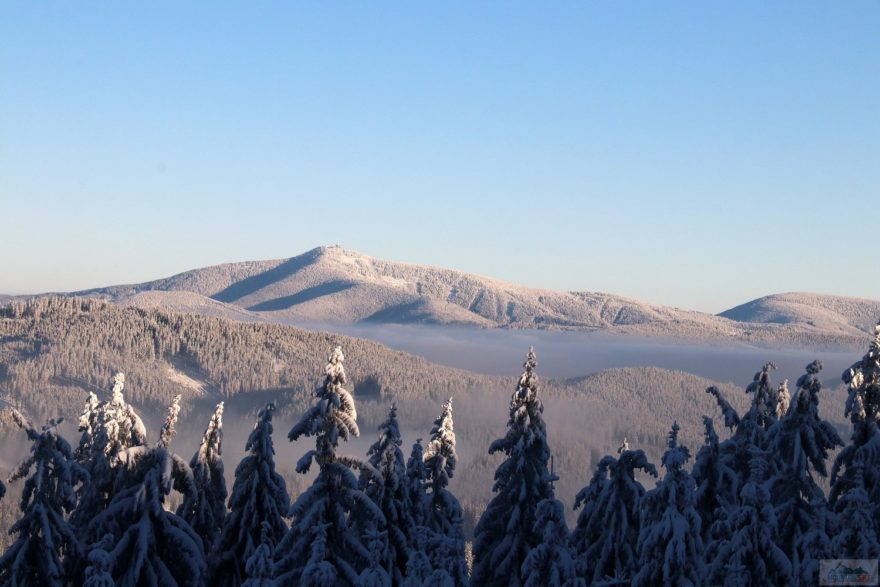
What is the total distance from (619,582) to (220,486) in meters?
14.3

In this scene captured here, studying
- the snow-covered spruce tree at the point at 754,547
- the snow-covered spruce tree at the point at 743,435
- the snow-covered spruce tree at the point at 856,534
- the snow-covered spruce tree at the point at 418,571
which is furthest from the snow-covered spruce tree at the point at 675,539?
the snow-covered spruce tree at the point at 418,571

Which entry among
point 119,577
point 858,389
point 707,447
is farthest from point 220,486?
point 858,389

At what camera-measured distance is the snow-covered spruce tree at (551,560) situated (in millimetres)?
24219

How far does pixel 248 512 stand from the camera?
26750 millimetres

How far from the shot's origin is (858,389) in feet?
84.6

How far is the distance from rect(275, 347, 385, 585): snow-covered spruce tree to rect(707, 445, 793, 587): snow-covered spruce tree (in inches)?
334

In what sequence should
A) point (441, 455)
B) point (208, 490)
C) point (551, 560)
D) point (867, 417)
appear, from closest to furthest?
1. point (551, 560)
2. point (867, 417)
3. point (208, 490)
4. point (441, 455)

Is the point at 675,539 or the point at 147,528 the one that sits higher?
the point at 675,539

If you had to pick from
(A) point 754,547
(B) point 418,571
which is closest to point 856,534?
(A) point 754,547

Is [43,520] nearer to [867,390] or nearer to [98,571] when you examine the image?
[98,571]

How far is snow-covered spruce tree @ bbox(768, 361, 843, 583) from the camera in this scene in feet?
80.9

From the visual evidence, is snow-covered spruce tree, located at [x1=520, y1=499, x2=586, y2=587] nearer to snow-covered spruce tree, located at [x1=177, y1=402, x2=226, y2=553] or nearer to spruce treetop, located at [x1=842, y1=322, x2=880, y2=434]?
spruce treetop, located at [x1=842, y1=322, x2=880, y2=434]

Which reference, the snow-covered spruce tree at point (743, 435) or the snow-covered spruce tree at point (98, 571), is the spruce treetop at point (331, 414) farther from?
the snow-covered spruce tree at point (743, 435)

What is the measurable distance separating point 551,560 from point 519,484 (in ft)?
16.2
